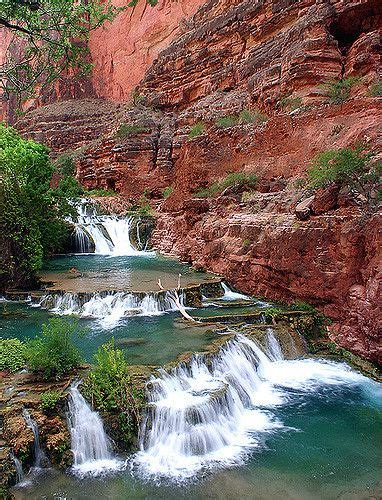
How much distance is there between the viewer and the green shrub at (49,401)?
18.5ft

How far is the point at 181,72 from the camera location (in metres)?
29.6

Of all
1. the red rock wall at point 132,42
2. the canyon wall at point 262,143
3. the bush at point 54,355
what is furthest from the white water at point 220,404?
the red rock wall at point 132,42

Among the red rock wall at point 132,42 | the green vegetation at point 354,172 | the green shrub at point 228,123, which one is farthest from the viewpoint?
the red rock wall at point 132,42

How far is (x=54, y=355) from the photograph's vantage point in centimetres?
649

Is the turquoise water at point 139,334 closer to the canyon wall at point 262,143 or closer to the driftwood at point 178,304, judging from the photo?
the driftwood at point 178,304

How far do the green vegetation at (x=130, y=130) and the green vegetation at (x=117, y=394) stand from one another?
23.3 m

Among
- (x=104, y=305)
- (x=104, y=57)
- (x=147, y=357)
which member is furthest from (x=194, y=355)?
(x=104, y=57)

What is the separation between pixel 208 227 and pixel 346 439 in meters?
9.48

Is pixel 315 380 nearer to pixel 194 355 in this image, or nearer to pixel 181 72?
pixel 194 355

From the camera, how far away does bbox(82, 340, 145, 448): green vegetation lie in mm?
5809

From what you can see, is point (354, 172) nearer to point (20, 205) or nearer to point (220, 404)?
point (220, 404)

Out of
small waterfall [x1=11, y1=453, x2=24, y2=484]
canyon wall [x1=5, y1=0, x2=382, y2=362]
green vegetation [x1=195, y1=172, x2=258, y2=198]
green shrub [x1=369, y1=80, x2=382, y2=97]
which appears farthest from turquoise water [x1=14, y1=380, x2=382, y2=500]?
green shrub [x1=369, y1=80, x2=382, y2=97]

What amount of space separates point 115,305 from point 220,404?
499cm

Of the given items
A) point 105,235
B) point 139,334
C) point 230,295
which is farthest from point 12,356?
point 105,235
